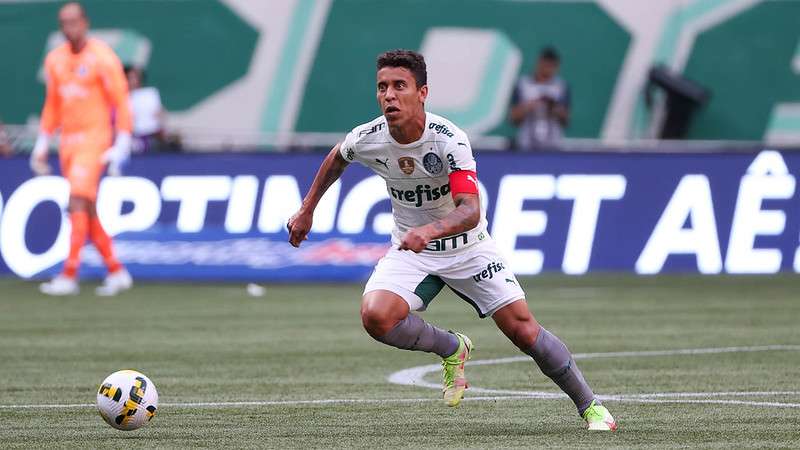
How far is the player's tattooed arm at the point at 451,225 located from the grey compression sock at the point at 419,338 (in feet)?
2.23

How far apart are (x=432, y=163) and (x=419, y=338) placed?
946mm

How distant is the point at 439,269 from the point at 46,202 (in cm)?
1183

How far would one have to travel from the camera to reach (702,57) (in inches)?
1165

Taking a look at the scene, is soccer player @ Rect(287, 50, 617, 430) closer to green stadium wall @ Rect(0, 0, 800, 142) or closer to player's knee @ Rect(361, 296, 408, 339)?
player's knee @ Rect(361, 296, 408, 339)

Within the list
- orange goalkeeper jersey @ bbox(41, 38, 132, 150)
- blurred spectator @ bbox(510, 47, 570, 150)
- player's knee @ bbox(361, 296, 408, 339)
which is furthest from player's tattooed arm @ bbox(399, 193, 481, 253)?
blurred spectator @ bbox(510, 47, 570, 150)

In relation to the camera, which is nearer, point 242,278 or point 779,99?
point 242,278

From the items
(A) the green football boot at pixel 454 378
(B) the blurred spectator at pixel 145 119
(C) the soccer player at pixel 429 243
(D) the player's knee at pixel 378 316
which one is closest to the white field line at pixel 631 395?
(A) the green football boot at pixel 454 378

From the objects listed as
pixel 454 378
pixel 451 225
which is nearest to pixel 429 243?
pixel 451 225

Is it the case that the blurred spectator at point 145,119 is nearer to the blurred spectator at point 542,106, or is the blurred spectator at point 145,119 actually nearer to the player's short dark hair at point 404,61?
the blurred spectator at point 542,106

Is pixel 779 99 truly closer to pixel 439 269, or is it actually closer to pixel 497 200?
pixel 497 200

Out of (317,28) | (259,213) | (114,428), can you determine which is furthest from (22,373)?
(317,28)

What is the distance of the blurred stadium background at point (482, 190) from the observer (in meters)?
11.6

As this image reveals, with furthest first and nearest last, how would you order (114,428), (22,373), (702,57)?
(702,57)
(22,373)
(114,428)

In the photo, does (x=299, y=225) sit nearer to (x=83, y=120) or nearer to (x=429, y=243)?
(x=429, y=243)
